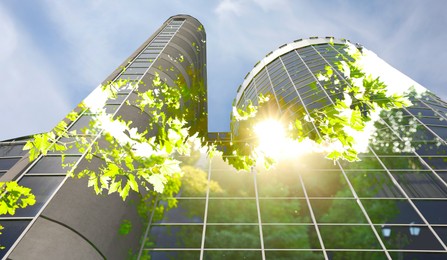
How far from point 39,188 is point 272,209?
842cm

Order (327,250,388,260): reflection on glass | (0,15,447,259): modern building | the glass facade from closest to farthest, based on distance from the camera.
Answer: (0,15,447,259): modern building
(327,250,388,260): reflection on glass
the glass facade

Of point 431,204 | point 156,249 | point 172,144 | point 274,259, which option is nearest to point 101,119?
point 156,249

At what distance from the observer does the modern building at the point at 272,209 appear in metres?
9.06

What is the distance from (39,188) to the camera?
9.52 m

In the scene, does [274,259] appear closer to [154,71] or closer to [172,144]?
[172,144]

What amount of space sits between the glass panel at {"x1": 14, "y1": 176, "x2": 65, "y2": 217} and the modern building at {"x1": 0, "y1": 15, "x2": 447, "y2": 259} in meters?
0.04

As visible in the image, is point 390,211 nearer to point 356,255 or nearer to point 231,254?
point 356,255

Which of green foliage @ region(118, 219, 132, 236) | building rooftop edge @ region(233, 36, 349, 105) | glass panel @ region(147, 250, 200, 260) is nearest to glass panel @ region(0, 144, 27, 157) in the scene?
green foliage @ region(118, 219, 132, 236)

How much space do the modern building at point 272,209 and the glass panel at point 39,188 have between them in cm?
4

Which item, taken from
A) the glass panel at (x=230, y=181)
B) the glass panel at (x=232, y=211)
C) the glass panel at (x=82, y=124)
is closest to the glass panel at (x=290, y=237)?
the glass panel at (x=232, y=211)

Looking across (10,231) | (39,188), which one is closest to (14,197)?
(39,188)

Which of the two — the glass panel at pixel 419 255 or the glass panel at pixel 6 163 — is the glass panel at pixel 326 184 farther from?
the glass panel at pixel 6 163

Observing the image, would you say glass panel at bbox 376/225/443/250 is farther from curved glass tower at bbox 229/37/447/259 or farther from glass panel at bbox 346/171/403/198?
glass panel at bbox 346/171/403/198

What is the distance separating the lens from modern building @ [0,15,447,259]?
9.06 metres
